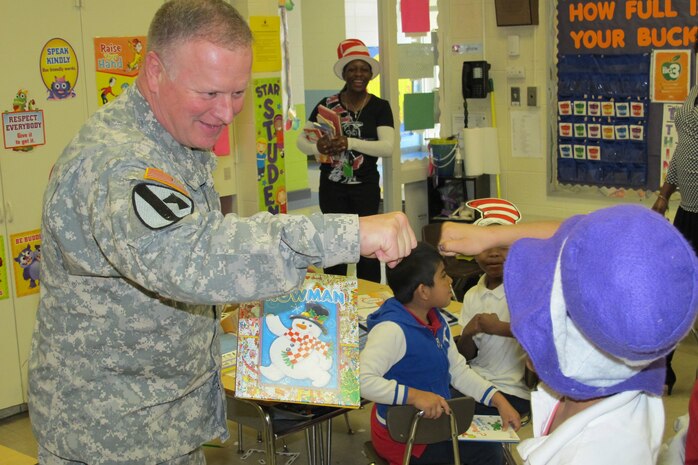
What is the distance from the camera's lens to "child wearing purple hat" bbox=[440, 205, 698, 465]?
4.13 ft

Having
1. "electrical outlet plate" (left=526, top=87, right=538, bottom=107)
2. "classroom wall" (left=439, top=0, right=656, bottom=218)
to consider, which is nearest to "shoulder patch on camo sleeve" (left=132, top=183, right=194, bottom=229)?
"classroom wall" (left=439, top=0, right=656, bottom=218)

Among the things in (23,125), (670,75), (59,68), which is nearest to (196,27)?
(23,125)

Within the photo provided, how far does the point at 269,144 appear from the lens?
21.0 ft

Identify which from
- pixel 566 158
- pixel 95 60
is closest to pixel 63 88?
pixel 95 60

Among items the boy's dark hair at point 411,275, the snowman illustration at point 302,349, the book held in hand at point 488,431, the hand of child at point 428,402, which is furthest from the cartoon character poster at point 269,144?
the snowman illustration at point 302,349

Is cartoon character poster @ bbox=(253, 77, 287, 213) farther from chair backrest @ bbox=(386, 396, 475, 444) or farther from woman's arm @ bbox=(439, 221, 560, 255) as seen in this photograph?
woman's arm @ bbox=(439, 221, 560, 255)

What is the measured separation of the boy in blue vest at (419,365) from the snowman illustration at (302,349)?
2.90ft

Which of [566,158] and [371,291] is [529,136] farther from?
[371,291]

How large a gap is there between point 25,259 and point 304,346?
313cm

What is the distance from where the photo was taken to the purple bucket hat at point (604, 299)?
1255mm

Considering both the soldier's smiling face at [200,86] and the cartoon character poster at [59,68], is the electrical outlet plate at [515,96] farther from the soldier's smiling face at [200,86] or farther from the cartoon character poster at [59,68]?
the soldier's smiling face at [200,86]

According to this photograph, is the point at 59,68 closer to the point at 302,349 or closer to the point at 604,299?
the point at 302,349

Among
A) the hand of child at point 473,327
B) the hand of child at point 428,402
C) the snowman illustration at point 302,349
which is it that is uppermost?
the snowman illustration at point 302,349

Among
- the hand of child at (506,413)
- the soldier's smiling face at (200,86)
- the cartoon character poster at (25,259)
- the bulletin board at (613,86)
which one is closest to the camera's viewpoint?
the soldier's smiling face at (200,86)
